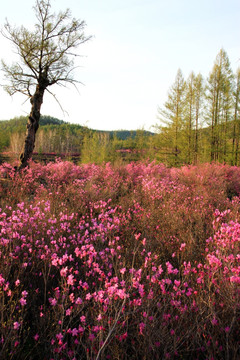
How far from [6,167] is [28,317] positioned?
309 inches

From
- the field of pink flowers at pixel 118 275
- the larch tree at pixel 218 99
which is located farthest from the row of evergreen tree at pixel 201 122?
the field of pink flowers at pixel 118 275

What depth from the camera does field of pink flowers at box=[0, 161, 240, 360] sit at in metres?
1.76

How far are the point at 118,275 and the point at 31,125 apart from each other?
27.3 ft

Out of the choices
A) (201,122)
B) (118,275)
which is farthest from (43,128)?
(118,275)

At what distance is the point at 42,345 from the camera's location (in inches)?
78.7

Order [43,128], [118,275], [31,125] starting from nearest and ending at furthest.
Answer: [118,275] < [31,125] < [43,128]

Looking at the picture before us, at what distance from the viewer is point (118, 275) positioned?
2.54m

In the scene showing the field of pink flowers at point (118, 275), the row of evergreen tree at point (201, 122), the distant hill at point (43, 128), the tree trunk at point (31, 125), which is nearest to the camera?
the field of pink flowers at point (118, 275)

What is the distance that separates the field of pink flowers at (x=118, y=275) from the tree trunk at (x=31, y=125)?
1.97 feet

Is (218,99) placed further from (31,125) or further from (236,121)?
(31,125)

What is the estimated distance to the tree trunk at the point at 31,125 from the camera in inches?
362

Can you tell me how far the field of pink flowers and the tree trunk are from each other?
599mm

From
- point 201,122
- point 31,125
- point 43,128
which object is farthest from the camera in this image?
point 43,128

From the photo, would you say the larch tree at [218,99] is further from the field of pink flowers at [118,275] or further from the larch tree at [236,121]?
the field of pink flowers at [118,275]
